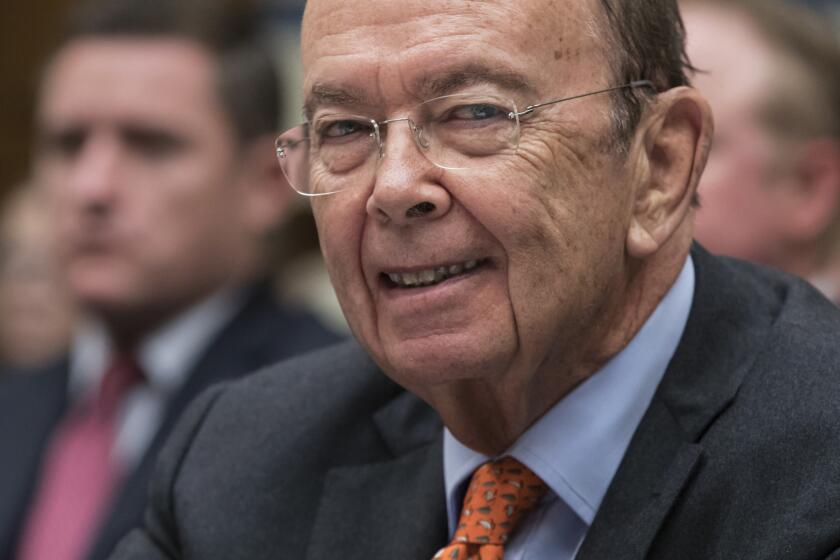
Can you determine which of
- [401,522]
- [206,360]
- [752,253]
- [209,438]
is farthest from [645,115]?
[206,360]

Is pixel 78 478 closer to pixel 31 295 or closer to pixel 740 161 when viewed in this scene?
pixel 740 161

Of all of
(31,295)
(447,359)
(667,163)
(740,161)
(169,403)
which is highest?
(667,163)

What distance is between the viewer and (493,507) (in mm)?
2258

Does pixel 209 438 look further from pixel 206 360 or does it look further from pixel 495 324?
pixel 206 360

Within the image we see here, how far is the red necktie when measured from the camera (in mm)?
3971

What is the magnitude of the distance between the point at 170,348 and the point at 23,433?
1.67ft

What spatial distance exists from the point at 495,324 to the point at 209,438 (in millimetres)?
696

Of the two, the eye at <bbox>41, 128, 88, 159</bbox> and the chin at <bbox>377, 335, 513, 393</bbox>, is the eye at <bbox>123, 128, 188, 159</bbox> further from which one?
the chin at <bbox>377, 335, 513, 393</bbox>

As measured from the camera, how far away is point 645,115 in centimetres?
226

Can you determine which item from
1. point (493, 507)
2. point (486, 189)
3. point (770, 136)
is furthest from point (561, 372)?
point (770, 136)

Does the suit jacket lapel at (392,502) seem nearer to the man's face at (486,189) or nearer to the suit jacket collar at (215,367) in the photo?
the man's face at (486,189)

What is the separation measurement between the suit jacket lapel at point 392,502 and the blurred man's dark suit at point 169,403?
1.41 meters

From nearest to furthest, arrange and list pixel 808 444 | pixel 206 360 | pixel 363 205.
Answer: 1. pixel 808 444
2. pixel 363 205
3. pixel 206 360

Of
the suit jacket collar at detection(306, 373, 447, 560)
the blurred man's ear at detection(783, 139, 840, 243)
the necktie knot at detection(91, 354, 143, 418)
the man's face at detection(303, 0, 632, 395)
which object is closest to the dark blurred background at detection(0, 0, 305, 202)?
the necktie knot at detection(91, 354, 143, 418)
